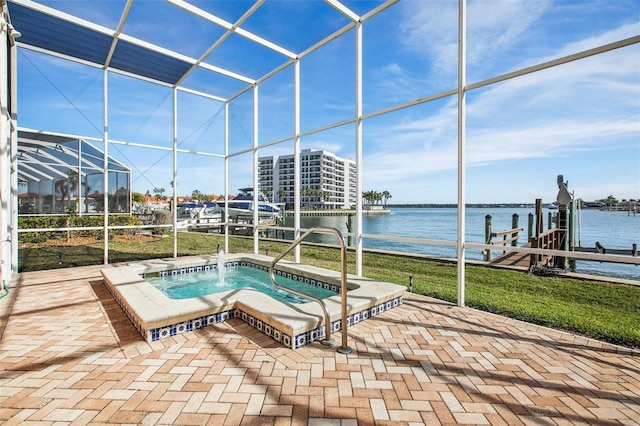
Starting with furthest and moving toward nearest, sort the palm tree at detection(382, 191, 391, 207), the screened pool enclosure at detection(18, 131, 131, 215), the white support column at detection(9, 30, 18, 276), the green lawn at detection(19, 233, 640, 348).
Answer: the palm tree at detection(382, 191, 391, 207), the screened pool enclosure at detection(18, 131, 131, 215), the white support column at detection(9, 30, 18, 276), the green lawn at detection(19, 233, 640, 348)

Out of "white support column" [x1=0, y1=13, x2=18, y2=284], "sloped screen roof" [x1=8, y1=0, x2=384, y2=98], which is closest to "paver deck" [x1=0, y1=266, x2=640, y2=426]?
"white support column" [x1=0, y1=13, x2=18, y2=284]

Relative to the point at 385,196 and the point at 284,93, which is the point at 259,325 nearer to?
the point at 284,93

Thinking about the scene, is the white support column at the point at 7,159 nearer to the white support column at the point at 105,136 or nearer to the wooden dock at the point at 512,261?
the white support column at the point at 105,136

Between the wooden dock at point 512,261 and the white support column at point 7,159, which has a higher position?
the white support column at point 7,159

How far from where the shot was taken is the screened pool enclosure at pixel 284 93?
384 centimetres

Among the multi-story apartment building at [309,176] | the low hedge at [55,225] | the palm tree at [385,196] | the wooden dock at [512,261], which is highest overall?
the multi-story apartment building at [309,176]

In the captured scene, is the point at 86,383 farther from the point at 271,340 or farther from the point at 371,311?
the point at 371,311

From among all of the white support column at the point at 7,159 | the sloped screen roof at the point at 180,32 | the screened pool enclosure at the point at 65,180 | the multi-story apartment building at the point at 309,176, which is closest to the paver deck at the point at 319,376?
the white support column at the point at 7,159

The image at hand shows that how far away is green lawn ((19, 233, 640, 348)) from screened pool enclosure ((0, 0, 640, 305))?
13.4 inches

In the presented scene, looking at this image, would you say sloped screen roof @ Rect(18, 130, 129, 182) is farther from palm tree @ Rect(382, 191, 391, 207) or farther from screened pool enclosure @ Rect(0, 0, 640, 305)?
palm tree @ Rect(382, 191, 391, 207)

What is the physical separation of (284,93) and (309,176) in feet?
150

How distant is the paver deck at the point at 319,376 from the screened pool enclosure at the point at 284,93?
3.34 ft

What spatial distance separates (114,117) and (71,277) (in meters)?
3.45

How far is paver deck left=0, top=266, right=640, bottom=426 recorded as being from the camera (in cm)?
171
